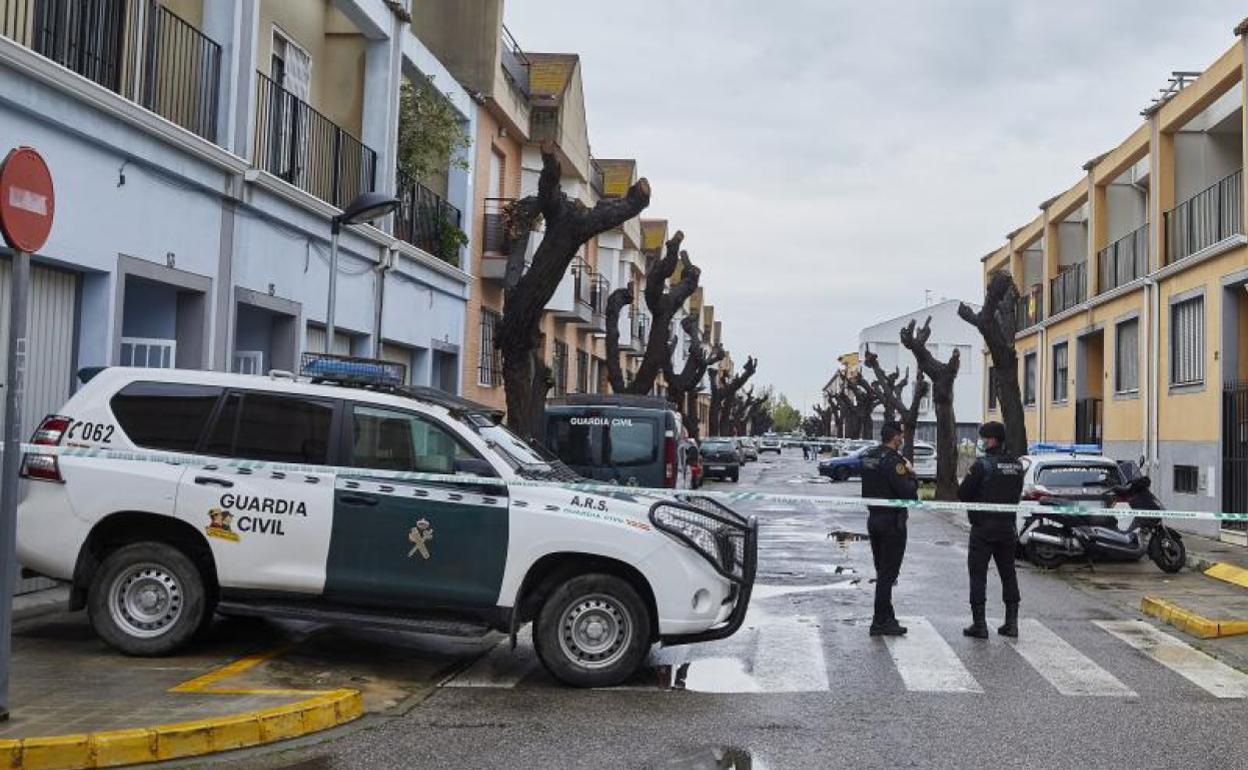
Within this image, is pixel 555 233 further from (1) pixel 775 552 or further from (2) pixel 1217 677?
(2) pixel 1217 677

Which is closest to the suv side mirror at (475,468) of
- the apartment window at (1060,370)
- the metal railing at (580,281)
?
the metal railing at (580,281)

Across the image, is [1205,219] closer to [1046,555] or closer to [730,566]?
[1046,555]

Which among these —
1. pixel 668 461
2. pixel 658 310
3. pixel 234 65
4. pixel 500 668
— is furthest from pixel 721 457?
pixel 500 668

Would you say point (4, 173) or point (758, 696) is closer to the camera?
point (4, 173)

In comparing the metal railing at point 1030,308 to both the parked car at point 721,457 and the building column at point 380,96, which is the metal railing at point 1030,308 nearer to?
the parked car at point 721,457

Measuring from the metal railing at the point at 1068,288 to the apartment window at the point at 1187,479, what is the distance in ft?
34.3

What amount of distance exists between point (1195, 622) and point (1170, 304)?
15.3 metres

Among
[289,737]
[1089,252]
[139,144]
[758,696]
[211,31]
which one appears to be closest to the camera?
[289,737]

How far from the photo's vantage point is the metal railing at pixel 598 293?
123 ft

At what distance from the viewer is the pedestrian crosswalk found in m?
8.23

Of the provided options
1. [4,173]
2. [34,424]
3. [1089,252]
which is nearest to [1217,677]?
[4,173]

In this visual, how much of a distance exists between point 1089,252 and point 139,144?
25.6 m

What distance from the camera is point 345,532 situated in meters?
8.05

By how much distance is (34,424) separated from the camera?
1084cm
